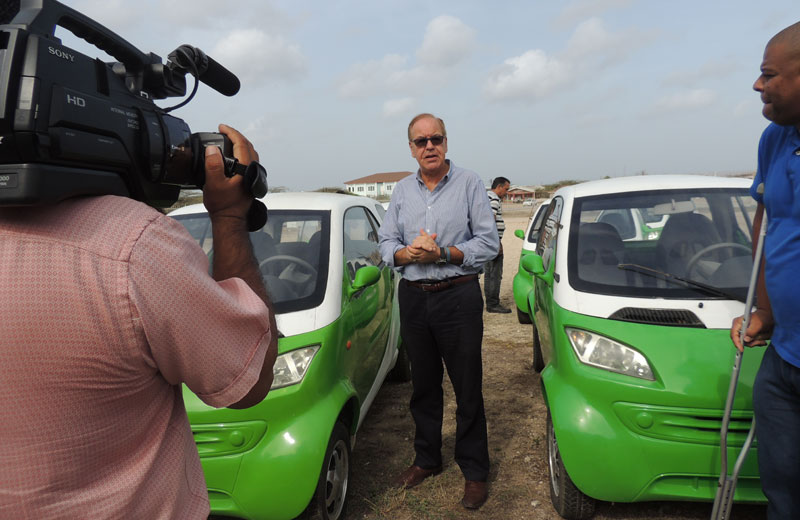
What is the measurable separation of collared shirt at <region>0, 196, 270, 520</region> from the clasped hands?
1812 millimetres

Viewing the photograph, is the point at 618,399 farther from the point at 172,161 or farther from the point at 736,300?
the point at 172,161

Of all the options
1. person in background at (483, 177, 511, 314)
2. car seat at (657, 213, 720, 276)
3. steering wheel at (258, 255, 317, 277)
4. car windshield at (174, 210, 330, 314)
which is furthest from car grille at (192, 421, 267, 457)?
person in background at (483, 177, 511, 314)

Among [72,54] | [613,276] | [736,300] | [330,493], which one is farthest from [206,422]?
[736,300]

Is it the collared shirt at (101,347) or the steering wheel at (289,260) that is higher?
the collared shirt at (101,347)

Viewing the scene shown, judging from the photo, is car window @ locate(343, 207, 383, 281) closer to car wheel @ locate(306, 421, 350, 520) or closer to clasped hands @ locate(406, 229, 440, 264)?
clasped hands @ locate(406, 229, 440, 264)

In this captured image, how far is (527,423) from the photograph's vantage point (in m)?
3.85

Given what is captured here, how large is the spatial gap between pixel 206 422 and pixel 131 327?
5.69ft

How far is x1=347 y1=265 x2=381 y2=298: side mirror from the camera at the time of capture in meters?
2.97

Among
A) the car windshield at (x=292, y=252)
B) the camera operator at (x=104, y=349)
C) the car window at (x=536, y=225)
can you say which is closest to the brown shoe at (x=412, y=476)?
the car windshield at (x=292, y=252)

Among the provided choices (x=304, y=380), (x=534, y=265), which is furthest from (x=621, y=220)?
(x=304, y=380)

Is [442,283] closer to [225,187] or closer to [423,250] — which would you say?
[423,250]

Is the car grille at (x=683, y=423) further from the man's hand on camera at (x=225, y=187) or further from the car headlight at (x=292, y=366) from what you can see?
the man's hand on camera at (x=225, y=187)

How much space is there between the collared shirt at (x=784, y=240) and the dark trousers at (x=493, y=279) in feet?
17.4

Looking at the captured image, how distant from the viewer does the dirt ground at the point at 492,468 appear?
2.73m
